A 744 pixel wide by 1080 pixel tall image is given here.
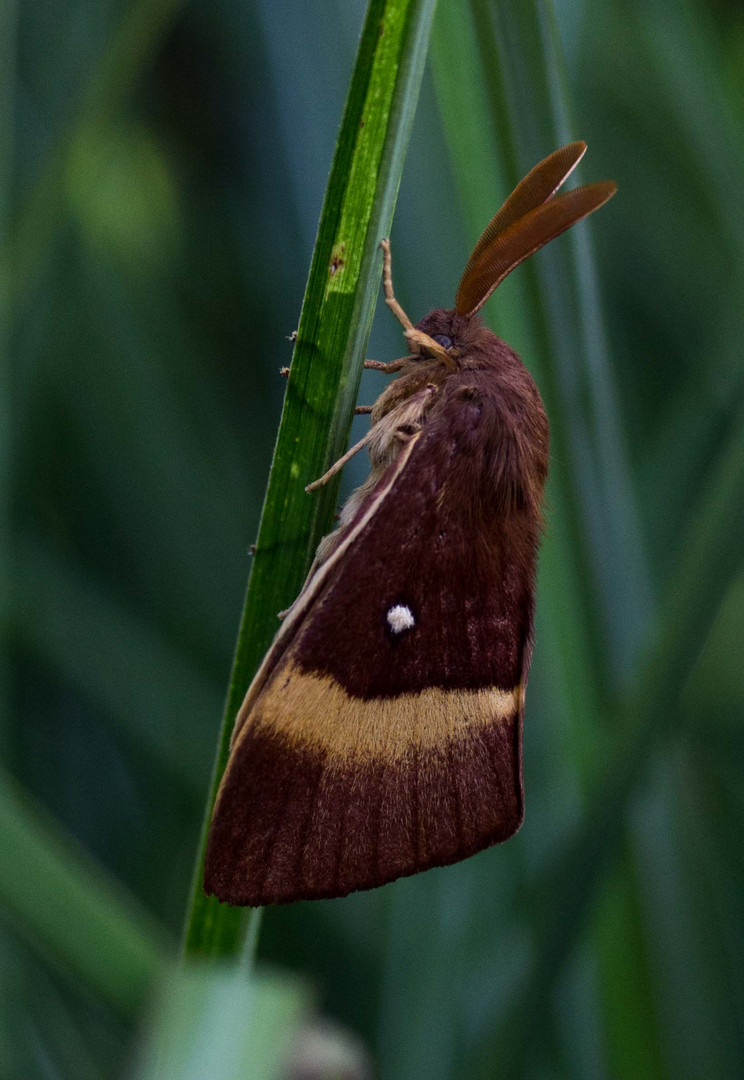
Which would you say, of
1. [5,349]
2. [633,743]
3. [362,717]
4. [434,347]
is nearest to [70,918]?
Result: [362,717]

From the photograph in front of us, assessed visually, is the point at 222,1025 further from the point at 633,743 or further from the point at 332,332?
the point at 332,332

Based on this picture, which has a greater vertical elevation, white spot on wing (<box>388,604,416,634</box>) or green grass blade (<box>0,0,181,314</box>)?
green grass blade (<box>0,0,181,314</box>)

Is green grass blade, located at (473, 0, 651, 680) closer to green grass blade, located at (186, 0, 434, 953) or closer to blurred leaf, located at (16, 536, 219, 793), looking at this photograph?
green grass blade, located at (186, 0, 434, 953)

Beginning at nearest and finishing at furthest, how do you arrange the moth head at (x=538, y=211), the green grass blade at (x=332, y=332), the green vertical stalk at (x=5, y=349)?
the green grass blade at (x=332, y=332), the moth head at (x=538, y=211), the green vertical stalk at (x=5, y=349)

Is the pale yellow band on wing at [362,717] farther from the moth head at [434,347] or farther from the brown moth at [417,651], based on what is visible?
the moth head at [434,347]

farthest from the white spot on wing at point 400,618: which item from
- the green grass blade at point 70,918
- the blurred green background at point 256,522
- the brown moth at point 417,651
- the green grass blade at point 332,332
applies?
the green grass blade at point 70,918

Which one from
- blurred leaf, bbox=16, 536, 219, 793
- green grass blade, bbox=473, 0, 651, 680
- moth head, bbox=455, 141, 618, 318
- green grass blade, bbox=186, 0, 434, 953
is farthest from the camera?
blurred leaf, bbox=16, 536, 219, 793

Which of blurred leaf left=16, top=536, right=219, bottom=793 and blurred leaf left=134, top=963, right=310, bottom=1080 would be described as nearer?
blurred leaf left=134, top=963, right=310, bottom=1080

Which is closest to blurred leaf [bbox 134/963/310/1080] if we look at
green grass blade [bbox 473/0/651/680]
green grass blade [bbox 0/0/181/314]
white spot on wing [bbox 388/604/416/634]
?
white spot on wing [bbox 388/604/416/634]
